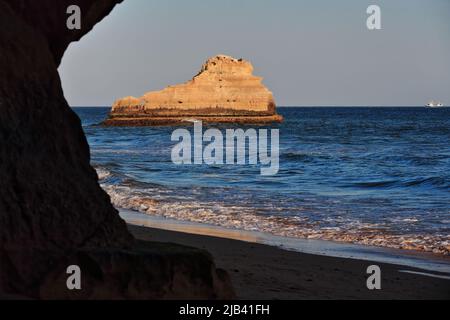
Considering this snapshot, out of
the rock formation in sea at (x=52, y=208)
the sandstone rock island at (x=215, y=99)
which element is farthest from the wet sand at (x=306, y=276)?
the sandstone rock island at (x=215, y=99)

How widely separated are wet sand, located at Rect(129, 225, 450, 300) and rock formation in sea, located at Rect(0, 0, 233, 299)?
1.16 meters

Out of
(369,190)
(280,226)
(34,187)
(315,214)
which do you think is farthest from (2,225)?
(369,190)

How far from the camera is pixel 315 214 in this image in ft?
47.8

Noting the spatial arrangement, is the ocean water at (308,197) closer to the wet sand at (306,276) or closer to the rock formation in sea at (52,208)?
the wet sand at (306,276)

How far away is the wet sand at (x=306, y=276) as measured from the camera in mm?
7156

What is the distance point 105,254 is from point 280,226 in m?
8.05

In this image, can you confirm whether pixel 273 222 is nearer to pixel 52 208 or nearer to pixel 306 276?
pixel 306 276

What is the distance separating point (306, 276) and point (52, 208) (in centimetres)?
350

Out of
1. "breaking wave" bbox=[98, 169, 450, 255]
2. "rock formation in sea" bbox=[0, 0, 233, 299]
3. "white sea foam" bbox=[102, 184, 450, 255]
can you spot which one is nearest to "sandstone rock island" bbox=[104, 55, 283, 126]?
"breaking wave" bbox=[98, 169, 450, 255]

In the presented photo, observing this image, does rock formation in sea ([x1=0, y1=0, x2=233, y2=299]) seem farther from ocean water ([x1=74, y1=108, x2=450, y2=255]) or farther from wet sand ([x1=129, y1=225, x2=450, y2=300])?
ocean water ([x1=74, y1=108, x2=450, y2=255])

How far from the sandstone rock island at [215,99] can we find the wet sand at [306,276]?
81105 mm

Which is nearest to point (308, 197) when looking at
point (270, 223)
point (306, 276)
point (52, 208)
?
point (270, 223)

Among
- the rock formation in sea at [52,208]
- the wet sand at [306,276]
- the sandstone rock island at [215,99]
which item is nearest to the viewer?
the rock formation in sea at [52,208]

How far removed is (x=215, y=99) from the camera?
311ft
